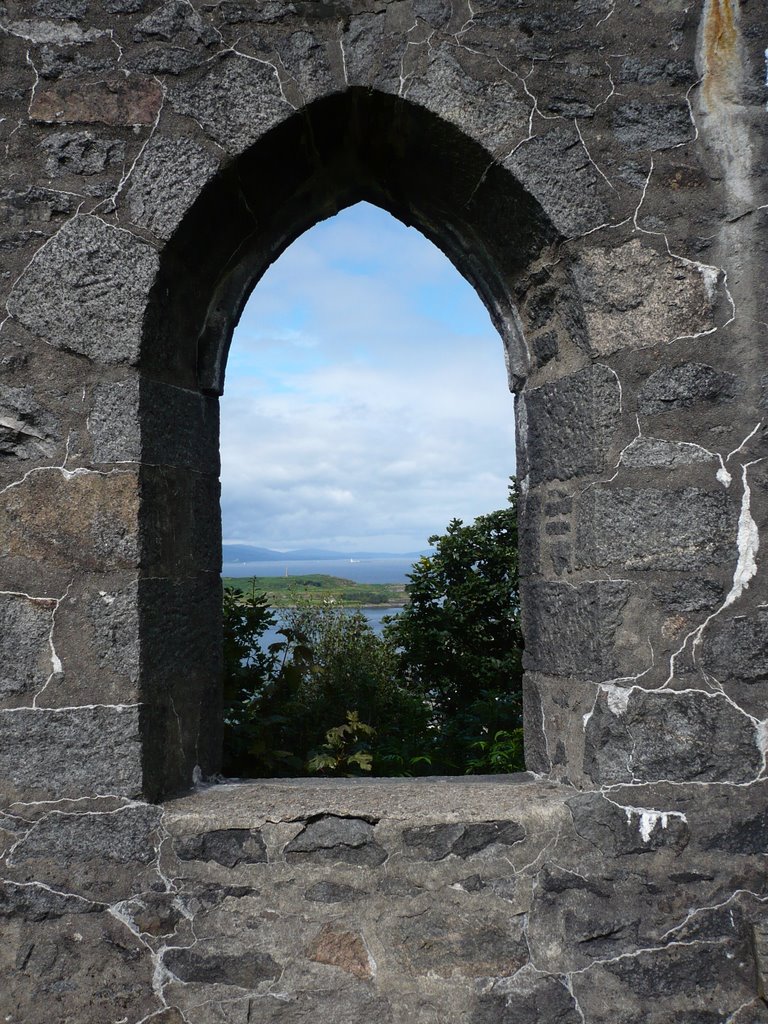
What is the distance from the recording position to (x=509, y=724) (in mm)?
5156

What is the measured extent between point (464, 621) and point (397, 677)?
66 cm

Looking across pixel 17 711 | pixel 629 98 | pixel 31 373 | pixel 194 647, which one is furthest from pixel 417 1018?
pixel 629 98

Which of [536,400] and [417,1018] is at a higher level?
[536,400]

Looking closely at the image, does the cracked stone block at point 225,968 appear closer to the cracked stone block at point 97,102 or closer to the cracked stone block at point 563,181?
the cracked stone block at point 563,181

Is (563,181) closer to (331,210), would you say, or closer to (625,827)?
(331,210)

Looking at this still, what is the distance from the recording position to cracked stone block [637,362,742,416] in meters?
2.28

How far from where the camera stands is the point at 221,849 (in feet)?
7.27

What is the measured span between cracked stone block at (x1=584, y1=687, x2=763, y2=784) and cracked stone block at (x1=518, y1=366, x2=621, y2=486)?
2.31 feet

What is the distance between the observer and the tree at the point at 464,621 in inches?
228

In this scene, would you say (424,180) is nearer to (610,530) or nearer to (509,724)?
(610,530)

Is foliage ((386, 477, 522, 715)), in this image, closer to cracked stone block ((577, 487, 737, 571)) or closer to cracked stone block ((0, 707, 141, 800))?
cracked stone block ((577, 487, 737, 571))

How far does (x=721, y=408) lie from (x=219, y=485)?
1667mm

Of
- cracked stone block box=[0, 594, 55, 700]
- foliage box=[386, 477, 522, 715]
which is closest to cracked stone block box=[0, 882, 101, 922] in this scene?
cracked stone block box=[0, 594, 55, 700]

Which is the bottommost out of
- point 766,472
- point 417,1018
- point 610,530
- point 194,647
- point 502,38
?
point 417,1018
